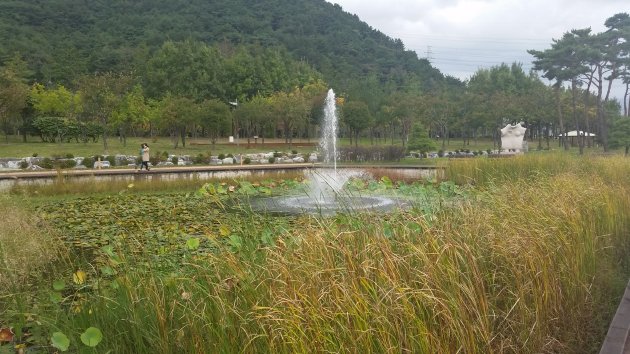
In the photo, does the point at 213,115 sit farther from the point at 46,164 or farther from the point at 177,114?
the point at 46,164

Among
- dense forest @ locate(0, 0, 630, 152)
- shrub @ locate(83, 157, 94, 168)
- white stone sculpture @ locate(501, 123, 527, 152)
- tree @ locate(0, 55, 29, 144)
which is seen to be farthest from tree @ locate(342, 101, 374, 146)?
shrub @ locate(83, 157, 94, 168)

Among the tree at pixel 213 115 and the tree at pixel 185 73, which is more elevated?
the tree at pixel 185 73

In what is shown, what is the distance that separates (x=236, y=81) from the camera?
4912 centimetres

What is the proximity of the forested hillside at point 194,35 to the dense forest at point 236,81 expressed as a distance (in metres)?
0.20

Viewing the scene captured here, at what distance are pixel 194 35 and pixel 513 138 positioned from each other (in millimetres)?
45830

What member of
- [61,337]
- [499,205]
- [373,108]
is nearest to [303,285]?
[61,337]

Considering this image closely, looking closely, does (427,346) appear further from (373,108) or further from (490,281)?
(373,108)

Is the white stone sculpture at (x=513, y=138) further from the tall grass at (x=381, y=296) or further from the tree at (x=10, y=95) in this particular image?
the tall grass at (x=381, y=296)

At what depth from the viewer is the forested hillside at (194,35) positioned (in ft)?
151

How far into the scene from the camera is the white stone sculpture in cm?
3262

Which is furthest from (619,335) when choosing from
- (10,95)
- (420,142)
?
(10,95)

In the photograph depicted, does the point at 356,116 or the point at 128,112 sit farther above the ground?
the point at 128,112

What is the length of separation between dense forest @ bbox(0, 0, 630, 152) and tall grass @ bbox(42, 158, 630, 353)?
26.1 m

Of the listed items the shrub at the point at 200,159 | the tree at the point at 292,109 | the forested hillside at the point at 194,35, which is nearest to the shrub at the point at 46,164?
the shrub at the point at 200,159
